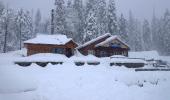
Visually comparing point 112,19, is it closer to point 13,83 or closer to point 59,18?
point 59,18

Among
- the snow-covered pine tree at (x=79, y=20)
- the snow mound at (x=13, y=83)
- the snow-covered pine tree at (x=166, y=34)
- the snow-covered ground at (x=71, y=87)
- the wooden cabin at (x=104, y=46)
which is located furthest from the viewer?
the snow-covered pine tree at (x=166, y=34)

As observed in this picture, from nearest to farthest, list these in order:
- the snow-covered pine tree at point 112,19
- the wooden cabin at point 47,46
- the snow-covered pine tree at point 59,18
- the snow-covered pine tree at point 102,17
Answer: the wooden cabin at point 47,46 → the snow-covered pine tree at point 59,18 → the snow-covered pine tree at point 112,19 → the snow-covered pine tree at point 102,17

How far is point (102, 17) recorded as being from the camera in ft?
218

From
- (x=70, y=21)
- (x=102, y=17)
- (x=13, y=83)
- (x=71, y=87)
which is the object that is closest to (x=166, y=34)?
(x=102, y=17)

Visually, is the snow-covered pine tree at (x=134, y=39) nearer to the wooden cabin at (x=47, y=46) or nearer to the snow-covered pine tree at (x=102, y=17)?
the snow-covered pine tree at (x=102, y=17)

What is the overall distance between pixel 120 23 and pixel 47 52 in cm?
3422

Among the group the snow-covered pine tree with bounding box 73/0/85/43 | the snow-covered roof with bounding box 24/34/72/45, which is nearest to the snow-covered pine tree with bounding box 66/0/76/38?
the snow-covered pine tree with bounding box 73/0/85/43

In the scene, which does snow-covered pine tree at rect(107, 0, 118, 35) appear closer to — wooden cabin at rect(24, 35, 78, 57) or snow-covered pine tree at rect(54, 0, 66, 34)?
snow-covered pine tree at rect(54, 0, 66, 34)

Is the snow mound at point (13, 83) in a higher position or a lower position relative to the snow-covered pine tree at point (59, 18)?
lower

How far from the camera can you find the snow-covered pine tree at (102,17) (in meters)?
64.1

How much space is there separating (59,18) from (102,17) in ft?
40.0

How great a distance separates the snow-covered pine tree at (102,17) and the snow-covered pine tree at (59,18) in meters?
9.08

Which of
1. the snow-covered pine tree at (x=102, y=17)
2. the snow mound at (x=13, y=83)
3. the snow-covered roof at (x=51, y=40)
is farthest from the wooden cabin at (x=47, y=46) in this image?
the snow mound at (x=13, y=83)

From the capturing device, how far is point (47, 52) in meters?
47.0
